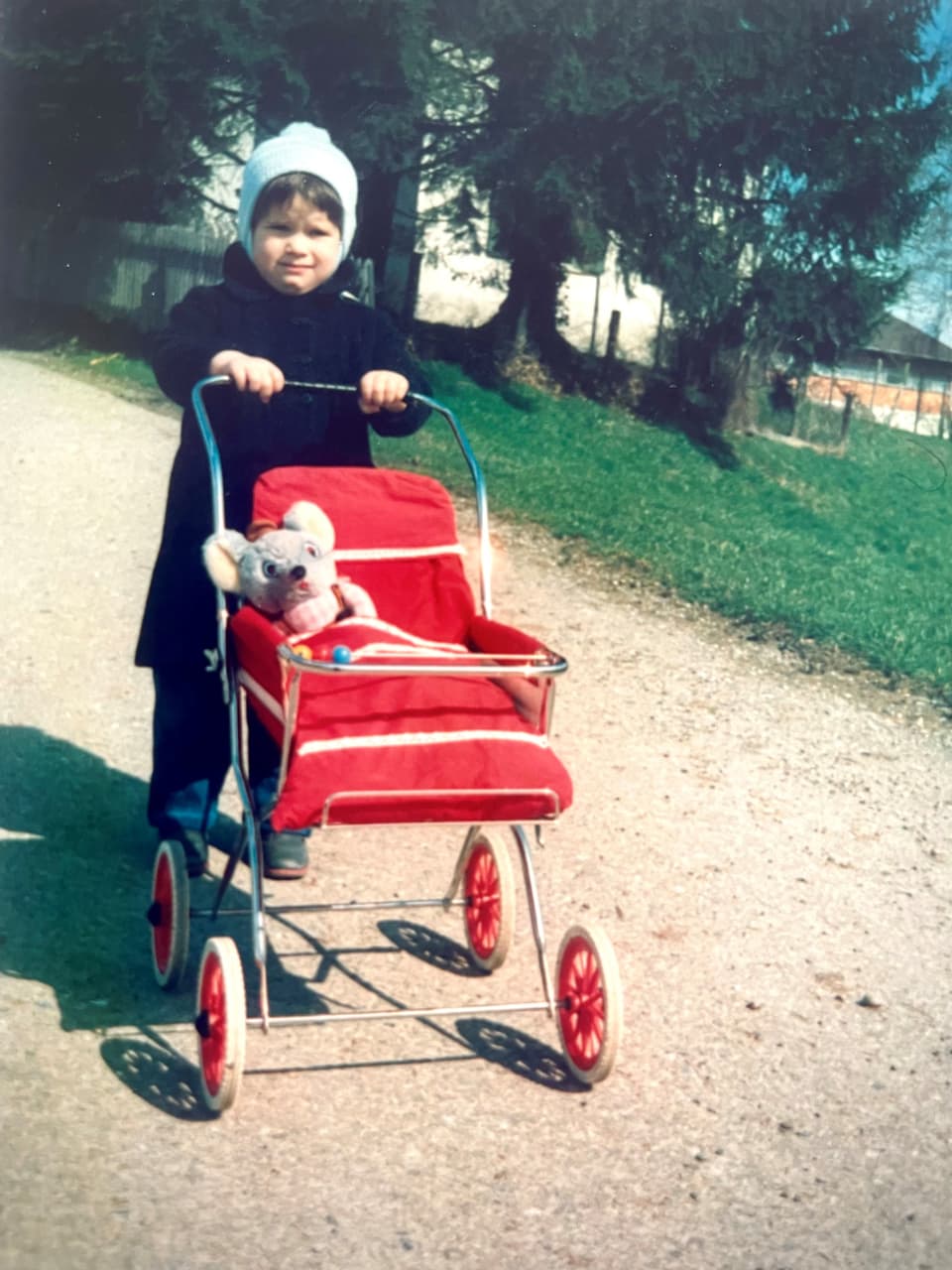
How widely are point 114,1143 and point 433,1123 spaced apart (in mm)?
633

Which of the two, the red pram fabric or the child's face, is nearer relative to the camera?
the red pram fabric

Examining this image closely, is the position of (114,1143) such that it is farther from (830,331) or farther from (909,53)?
(830,331)

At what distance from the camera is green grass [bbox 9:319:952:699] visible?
881 cm

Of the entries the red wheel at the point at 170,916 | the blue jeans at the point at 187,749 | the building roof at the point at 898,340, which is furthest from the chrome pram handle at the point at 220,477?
the building roof at the point at 898,340

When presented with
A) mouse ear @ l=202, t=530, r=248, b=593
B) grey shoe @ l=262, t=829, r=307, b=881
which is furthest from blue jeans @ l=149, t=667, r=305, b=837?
mouse ear @ l=202, t=530, r=248, b=593

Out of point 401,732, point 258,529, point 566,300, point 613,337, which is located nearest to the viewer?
point 401,732

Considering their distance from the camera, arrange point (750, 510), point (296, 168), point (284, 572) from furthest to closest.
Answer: point (750, 510) < point (296, 168) < point (284, 572)

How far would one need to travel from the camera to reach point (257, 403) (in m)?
3.86

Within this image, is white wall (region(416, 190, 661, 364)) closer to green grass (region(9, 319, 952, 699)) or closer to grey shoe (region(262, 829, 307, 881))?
green grass (region(9, 319, 952, 699))

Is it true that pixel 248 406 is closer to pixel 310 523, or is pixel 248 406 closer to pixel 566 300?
pixel 310 523

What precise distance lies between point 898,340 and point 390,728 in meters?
10.8

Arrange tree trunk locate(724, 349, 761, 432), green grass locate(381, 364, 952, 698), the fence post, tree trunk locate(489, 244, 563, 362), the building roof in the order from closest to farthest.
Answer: green grass locate(381, 364, 952, 698) → the building roof → tree trunk locate(724, 349, 761, 432) → the fence post → tree trunk locate(489, 244, 563, 362)

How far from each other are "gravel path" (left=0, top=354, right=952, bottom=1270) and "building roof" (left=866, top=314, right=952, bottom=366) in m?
6.17

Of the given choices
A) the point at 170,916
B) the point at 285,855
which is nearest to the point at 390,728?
the point at 170,916
